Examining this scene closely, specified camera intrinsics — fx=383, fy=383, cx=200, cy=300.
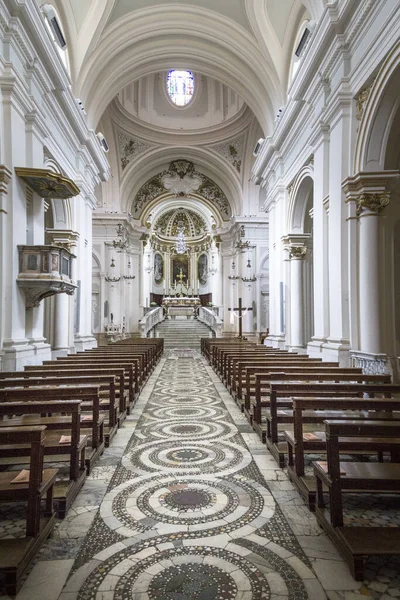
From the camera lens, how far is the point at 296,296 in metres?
10.2

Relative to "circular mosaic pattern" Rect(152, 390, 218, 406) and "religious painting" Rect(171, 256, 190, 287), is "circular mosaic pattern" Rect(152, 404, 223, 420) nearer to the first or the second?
"circular mosaic pattern" Rect(152, 390, 218, 406)

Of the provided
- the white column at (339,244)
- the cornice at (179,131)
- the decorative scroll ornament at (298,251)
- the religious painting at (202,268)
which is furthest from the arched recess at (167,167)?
the white column at (339,244)

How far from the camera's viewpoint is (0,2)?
18.3 ft

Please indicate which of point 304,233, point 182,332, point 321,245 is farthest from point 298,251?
point 182,332

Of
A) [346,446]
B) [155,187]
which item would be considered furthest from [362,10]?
[155,187]

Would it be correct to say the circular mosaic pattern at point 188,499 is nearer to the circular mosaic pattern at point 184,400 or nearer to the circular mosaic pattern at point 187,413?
the circular mosaic pattern at point 187,413

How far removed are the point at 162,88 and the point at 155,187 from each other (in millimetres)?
4984

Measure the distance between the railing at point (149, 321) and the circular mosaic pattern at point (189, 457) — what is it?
15.1 m

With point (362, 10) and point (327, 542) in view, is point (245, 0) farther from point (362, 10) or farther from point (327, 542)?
point (327, 542)

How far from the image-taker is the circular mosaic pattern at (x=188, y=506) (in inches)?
94.8

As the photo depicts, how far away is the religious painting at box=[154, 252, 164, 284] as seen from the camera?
27.8m

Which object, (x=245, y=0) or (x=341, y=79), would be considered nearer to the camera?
(x=341, y=79)

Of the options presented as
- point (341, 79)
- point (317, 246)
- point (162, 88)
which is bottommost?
point (317, 246)

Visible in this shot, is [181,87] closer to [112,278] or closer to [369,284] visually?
[112,278]
